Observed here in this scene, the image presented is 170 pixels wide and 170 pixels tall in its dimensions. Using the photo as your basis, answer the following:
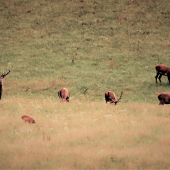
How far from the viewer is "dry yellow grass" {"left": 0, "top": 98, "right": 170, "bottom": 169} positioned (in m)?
7.24

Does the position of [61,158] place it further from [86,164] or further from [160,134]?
[160,134]

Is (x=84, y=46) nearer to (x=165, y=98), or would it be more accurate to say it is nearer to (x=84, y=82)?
(x=84, y=82)

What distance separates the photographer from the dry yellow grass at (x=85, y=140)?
724cm

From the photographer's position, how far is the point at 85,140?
903cm

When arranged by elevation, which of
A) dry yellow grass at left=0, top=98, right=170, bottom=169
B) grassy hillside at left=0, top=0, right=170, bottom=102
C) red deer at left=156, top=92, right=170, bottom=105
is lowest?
dry yellow grass at left=0, top=98, right=170, bottom=169

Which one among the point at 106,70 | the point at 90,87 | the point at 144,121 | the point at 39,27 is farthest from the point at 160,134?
the point at 39,27

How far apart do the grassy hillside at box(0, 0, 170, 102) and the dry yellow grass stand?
9.76m

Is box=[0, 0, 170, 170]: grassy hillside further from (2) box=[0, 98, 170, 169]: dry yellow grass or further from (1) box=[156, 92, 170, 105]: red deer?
(1) box=[156, 92, 170, 105]: red deer

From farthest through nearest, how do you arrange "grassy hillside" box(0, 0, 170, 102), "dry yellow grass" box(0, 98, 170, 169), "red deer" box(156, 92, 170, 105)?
1. "grassy hillside" box(0, 0, 170, 102)
2. "red deer" box(156, 92, 170, 105)
3. "dry yellow grass" box(0, 98, 170, 169)

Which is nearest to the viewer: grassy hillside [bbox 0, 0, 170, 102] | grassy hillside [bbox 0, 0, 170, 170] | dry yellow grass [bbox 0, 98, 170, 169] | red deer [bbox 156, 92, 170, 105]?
dry yellow grass [bbox 0, 98, 170, 169]

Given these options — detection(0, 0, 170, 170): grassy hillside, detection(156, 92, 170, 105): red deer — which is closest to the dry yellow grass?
detection(0, 0, 170, 170): grassy hillside

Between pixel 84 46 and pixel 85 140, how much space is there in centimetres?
2990

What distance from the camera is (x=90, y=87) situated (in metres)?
25.7

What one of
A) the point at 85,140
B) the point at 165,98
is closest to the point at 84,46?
the point at 165,98
